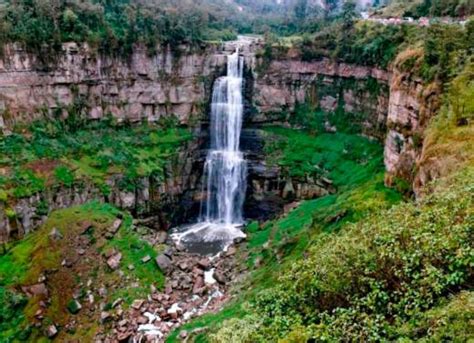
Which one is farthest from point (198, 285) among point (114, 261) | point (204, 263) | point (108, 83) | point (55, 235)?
point (108, 83)

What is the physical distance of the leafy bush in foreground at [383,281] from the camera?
934 cm

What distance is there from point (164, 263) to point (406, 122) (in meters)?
17.5

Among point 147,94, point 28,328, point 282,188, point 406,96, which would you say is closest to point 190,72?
point 147,94

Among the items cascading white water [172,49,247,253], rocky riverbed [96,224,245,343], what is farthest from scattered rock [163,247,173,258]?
cascading white water [172,49,247,253]

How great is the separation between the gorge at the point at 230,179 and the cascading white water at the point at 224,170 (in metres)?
0.17

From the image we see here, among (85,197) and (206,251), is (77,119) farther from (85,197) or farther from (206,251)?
(206,251)

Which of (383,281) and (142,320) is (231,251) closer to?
(142,320)

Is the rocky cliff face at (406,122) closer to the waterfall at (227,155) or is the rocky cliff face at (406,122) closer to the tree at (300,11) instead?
the waterfall at (227,155)

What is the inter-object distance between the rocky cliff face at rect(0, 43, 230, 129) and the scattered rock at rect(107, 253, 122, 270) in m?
15.5

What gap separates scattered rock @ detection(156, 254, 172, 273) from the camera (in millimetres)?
29234

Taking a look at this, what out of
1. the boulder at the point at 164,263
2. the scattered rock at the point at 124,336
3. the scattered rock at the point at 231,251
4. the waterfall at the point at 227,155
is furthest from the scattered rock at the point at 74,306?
the waterfall at the point at 227,155

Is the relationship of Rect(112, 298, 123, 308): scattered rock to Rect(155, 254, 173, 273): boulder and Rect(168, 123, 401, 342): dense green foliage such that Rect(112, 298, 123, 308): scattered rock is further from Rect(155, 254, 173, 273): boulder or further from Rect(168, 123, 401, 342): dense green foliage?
Rect(168, 123, 401, 342): dense green foliage

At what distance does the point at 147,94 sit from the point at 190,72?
481cm

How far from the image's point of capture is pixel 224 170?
43.1 m
